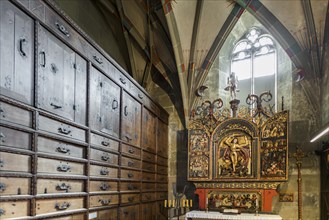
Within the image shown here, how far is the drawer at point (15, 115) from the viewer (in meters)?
2.87

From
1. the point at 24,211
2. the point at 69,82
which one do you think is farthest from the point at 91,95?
the point at 24,211

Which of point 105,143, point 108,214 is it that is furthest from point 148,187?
point 105,143

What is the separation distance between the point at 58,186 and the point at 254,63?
23.6 ft

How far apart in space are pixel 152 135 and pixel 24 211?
4729mm

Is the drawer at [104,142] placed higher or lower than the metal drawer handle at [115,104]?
lower

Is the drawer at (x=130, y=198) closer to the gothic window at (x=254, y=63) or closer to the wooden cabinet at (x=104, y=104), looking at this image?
the wooden cabinet at (x=104, y=104)

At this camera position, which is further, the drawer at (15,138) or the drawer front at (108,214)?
the drawer front at (108,214)

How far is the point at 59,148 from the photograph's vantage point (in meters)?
3.77

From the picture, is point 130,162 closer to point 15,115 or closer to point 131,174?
point 131,174

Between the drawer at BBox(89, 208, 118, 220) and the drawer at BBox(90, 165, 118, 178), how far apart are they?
0.60m

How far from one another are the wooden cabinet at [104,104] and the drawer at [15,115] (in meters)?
1.47

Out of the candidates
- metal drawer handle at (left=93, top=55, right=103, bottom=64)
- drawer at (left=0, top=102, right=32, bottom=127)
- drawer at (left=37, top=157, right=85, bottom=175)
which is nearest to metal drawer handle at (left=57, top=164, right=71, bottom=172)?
drawer at (left=37, top=157, right=85, bottom=175)

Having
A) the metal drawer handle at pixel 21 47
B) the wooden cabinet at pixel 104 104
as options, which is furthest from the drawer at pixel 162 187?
the metal drawer handle at pixel 21 47

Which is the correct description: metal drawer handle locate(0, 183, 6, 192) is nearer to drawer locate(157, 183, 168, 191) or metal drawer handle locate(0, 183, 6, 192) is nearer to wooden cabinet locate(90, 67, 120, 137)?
wooden cabinet locate(90, 67, 120, 137)
